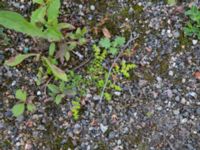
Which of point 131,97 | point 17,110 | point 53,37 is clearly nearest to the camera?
point 53,37

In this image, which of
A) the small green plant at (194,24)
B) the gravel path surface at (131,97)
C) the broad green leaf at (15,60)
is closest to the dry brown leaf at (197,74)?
the gravel path surface at (131,97)

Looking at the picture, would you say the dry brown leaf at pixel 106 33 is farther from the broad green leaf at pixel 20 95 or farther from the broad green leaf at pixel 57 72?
the broad green leaf at pixel 20 95

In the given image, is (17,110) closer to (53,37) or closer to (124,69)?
(53,37)

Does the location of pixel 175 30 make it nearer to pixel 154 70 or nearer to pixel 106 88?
pixel 154 70

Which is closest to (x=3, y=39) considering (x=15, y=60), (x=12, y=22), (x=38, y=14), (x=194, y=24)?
(x=15, y=60)

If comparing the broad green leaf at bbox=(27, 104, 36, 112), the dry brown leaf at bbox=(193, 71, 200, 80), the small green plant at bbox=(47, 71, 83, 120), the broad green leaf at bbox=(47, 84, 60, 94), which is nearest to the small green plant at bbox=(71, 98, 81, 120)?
the small green plant at bbox=(47, 71, 83, 120)

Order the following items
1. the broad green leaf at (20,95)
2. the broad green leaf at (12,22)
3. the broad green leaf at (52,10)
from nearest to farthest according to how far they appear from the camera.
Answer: the broad green leaf at (12,22) < the broad green leaf at (52,10) < the broad green leaf at (20,95)

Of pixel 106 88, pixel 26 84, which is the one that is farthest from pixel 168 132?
pixel 26 84
